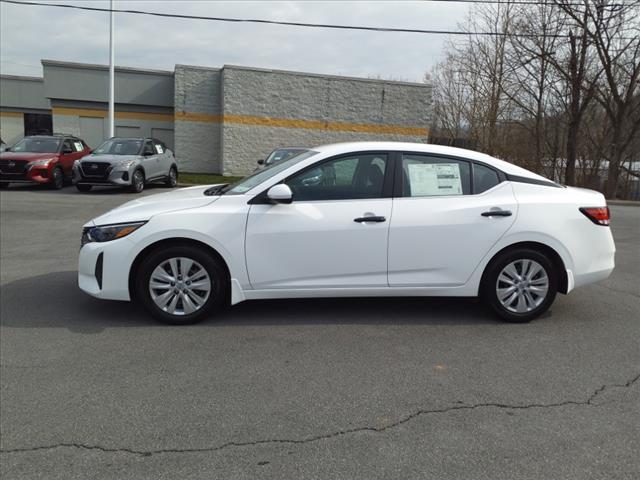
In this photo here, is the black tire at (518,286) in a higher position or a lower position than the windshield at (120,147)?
lower

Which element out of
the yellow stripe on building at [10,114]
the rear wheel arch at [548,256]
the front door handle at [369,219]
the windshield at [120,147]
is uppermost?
the yellow stripe on building at [10,114]

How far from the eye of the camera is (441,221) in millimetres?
4738

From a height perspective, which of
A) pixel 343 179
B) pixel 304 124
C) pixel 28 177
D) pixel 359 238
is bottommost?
pixel 359 238

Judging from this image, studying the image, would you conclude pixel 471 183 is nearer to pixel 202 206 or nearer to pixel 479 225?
pixel 479 225

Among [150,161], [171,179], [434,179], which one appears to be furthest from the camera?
[171,179]

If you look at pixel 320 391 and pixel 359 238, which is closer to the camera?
pixel 320 391

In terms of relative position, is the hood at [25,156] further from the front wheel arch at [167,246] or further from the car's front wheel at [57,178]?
the front wheel arch at [167,246]

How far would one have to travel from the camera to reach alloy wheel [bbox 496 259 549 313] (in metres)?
4.88

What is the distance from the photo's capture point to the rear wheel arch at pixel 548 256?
192 inches

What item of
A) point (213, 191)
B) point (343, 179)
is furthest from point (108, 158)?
point (343, 179)

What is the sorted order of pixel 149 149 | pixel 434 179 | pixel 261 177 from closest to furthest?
pixel 434 179
pixel 261 177
pixel 149 149

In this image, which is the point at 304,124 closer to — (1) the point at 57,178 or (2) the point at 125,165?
(2) the point at 125,165

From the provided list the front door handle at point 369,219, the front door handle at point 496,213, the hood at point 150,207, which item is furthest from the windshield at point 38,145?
the front door handle at point 496,213

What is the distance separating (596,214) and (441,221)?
152 cm
